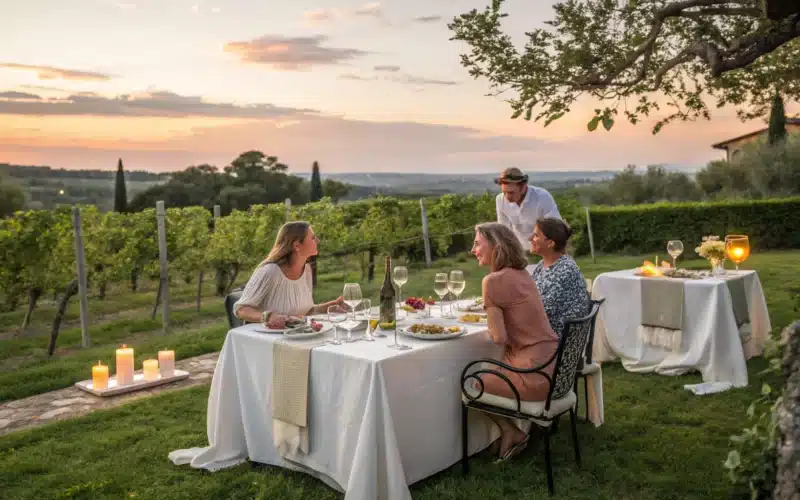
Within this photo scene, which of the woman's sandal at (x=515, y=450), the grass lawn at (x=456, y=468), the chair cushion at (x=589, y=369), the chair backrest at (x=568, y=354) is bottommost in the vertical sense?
the grass lawn at (x=456, y=468)

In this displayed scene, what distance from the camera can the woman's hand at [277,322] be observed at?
3.51m

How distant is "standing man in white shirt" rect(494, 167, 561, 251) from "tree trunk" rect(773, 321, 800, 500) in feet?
9.72

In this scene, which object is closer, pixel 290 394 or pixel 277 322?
pixel 290 394

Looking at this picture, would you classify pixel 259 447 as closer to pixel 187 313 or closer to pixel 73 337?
pixel 73 337

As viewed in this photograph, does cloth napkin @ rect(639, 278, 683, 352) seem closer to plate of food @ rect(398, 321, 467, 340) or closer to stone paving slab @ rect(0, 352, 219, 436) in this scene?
plate of food @ rect(398, 321, 467, 340)

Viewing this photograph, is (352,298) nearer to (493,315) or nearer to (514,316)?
(493,315)

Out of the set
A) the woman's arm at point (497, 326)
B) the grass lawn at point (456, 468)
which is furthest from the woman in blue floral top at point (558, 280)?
the grass lawn at point (456, 468)

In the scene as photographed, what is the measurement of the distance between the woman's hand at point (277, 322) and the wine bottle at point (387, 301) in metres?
0.54

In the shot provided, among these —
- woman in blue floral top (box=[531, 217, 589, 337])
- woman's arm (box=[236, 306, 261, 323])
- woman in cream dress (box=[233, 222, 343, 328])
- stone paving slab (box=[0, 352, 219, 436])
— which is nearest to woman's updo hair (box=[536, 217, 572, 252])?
woman in blue floral top (box=[531, 217, 589, 337])


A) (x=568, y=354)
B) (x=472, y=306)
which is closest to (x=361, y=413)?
(x=568, y=354)

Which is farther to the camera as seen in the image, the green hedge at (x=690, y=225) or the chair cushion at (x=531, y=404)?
the green hedge at (x=690, y=225)

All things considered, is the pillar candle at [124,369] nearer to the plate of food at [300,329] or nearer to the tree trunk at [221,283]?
the plate of food at [300,329]

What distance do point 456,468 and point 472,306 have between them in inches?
41.2

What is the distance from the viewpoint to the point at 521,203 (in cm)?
514
